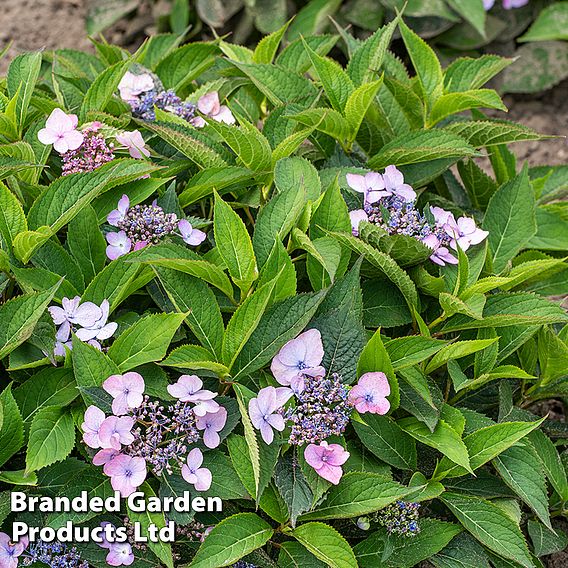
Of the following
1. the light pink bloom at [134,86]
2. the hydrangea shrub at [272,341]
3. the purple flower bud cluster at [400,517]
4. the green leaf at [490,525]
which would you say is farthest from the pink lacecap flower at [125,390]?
the light pink bloom at [134,86]

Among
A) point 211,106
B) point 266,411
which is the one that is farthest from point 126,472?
point 211,106

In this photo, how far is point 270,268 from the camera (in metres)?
1.80

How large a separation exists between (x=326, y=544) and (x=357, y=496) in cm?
11

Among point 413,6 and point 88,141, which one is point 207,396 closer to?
point 88,141

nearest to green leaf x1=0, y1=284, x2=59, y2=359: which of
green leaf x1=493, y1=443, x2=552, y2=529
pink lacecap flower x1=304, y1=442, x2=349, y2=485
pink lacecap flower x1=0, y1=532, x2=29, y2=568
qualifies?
pink lacecap flower x1=0, y1=532, x2=29, y2=568

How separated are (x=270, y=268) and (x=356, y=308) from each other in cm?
19

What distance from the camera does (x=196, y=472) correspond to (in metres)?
1.71

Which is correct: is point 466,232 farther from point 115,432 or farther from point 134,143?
point 115,432

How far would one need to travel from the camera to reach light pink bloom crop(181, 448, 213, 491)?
67.1 inches

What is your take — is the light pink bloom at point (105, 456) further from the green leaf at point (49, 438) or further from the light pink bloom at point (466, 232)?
the light pink bloom at point (466, 232)

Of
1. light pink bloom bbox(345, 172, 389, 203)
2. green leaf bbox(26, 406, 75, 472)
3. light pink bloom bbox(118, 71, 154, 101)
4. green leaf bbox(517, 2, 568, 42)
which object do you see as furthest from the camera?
green leaf bbox(517, 2, 568, 42)

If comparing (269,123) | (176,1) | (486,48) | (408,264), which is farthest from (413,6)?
(408,264)

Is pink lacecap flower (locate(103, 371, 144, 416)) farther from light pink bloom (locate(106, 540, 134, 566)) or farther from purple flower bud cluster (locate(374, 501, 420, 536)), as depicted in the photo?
purple flower bud cluster (locate(374, 501, 420, 536))

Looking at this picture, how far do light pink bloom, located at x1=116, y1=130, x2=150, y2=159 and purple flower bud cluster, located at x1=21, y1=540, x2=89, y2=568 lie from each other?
851 mm
